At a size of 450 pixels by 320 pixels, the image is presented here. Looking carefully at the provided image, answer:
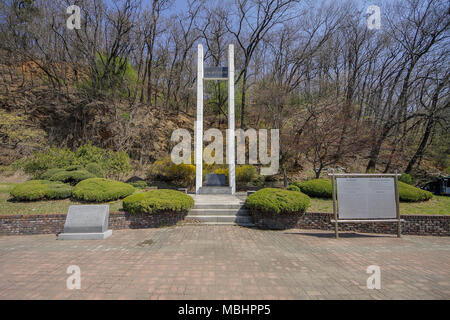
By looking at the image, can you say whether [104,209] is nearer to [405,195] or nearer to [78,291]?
[78,291]

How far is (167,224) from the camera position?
6.62m

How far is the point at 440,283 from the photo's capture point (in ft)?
10.7

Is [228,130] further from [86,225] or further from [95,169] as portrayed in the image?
[86,225]

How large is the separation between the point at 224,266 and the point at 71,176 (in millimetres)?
8108

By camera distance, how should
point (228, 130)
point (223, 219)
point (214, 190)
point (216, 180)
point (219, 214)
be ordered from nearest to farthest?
point (223, 219), point (219, 214), point (214, 190), point (228, 130), point (216, 180)

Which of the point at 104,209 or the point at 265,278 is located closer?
the point at 265,278

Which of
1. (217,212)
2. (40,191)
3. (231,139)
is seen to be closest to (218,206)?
(217,212)

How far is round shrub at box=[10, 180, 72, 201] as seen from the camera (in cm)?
708

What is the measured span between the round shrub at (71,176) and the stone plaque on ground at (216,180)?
5.31 m

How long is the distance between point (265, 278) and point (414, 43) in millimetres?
18213

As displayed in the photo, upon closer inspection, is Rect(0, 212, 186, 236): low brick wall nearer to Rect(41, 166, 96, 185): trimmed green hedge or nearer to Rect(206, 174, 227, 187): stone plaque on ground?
Rect(41, 166, 96, 185): trimmed green hedge

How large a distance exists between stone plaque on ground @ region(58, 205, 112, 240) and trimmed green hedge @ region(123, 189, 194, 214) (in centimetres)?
78

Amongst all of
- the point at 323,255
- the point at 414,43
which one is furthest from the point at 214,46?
the point at 323,255

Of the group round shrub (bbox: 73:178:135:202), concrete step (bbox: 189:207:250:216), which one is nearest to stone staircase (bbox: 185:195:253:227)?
concrete step (bbox: 189:207:250:216)
